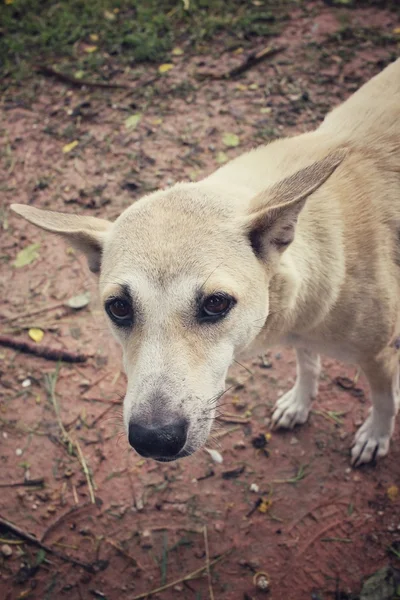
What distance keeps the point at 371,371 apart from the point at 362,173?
118 centimetres

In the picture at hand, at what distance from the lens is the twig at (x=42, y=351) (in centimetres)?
431

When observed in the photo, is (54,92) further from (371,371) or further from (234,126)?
(371,371)

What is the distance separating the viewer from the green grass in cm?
643

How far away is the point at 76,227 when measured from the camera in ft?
9.12

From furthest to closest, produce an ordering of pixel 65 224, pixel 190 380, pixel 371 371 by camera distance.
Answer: pixel 371 371 → pixel 65 224 → pixel 190 380

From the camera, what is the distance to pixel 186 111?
5891mm

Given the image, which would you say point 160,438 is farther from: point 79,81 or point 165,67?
point 79,81

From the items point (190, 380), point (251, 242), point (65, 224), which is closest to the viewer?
point (190, 380)

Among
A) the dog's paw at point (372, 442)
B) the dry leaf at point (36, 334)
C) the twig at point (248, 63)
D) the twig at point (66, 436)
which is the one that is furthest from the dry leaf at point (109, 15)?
the dog's paw at point (372, 442)

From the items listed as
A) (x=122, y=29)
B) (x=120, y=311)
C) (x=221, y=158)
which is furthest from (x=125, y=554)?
(x=122, y=29)

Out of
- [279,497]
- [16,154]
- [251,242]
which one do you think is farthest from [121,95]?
[279,497]

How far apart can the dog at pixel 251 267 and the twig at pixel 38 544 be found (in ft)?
5.07

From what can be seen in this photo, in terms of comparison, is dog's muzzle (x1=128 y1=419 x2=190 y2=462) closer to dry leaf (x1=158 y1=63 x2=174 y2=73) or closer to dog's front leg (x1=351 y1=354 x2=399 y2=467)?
dog's front leg (x1=351 y1=354 x2=399 y2=467)

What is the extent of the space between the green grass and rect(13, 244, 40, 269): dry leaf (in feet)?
9.36
